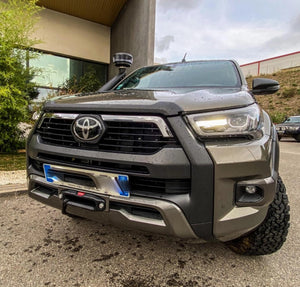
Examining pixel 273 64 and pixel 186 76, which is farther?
pixel 273 64

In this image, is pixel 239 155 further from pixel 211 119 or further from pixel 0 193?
pixel 0 193

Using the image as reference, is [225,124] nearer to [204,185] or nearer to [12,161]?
[204,185]

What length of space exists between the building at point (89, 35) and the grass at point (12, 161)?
176 inches

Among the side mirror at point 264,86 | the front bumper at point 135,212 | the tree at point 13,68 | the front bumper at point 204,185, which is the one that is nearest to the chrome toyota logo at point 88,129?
the front bumper at point 204,185

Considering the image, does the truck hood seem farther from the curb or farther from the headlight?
the curb

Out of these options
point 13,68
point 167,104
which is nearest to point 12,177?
point 13,68

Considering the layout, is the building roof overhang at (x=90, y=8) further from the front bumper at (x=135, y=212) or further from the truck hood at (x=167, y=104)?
the front bumper at (x=135, y=212)

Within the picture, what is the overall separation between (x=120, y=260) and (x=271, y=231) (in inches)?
40.7

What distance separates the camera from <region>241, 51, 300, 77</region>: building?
92.5 feet

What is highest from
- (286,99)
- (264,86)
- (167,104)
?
(286,99)

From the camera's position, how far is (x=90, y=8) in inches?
387

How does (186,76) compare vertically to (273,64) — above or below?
below

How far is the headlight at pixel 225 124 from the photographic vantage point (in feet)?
4.11

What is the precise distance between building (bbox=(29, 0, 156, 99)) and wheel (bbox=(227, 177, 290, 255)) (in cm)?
759
